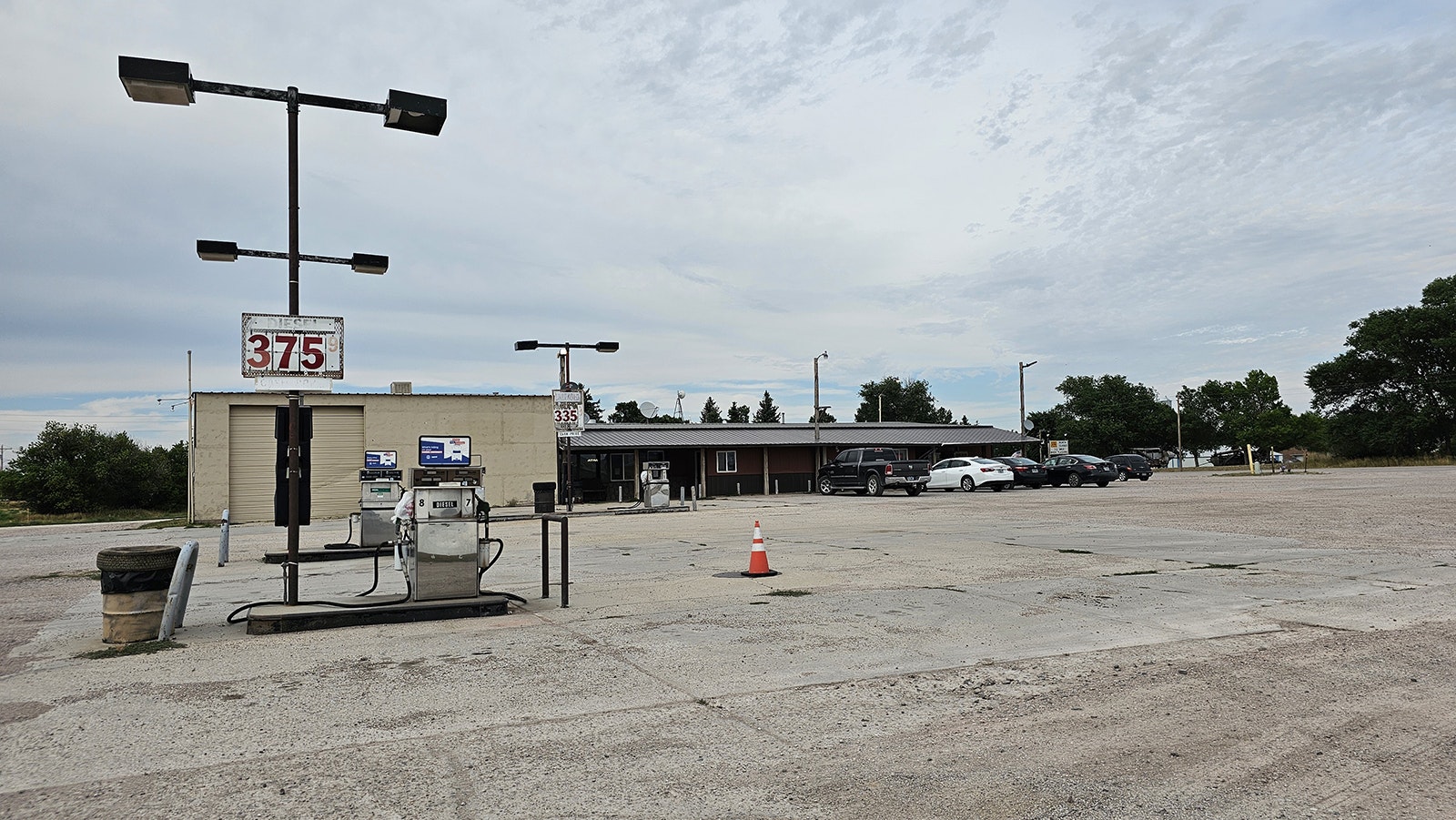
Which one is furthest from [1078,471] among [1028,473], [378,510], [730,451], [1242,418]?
[1242,418]

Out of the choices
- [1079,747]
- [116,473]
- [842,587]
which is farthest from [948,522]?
[116,473]

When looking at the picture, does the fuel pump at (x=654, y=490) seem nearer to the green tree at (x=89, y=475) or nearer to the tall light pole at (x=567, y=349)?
the tall light pole at (x=567, y=349)

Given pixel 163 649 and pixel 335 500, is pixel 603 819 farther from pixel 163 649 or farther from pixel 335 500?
pixel 335 500

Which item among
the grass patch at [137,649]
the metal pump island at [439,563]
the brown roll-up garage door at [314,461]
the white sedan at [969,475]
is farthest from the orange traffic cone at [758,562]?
the white sedan at [969,475]

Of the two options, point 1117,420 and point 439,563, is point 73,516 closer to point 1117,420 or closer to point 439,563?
point 439,563

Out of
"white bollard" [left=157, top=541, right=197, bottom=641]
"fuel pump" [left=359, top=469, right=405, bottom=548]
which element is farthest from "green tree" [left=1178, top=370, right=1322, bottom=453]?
"white bollard" [left=157, top=541, right=197, bottom=641]

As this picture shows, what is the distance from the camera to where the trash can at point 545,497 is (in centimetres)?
2838

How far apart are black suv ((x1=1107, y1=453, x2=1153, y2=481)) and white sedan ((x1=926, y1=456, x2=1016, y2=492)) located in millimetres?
11342

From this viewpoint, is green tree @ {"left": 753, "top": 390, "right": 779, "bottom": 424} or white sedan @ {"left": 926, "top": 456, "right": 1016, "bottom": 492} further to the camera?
green tree @ {"left": 753, "top": 390, "right": 779, "bottom": 424}

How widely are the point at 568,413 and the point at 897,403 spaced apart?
9131 cm

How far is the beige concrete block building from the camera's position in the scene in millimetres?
31547

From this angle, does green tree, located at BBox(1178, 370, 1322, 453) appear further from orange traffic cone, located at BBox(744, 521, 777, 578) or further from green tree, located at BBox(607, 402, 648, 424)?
orange traffic cone, located at BBox(744, 521, 777, 578)

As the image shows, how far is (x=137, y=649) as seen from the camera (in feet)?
24.3

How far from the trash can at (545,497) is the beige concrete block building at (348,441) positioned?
8.97ft
